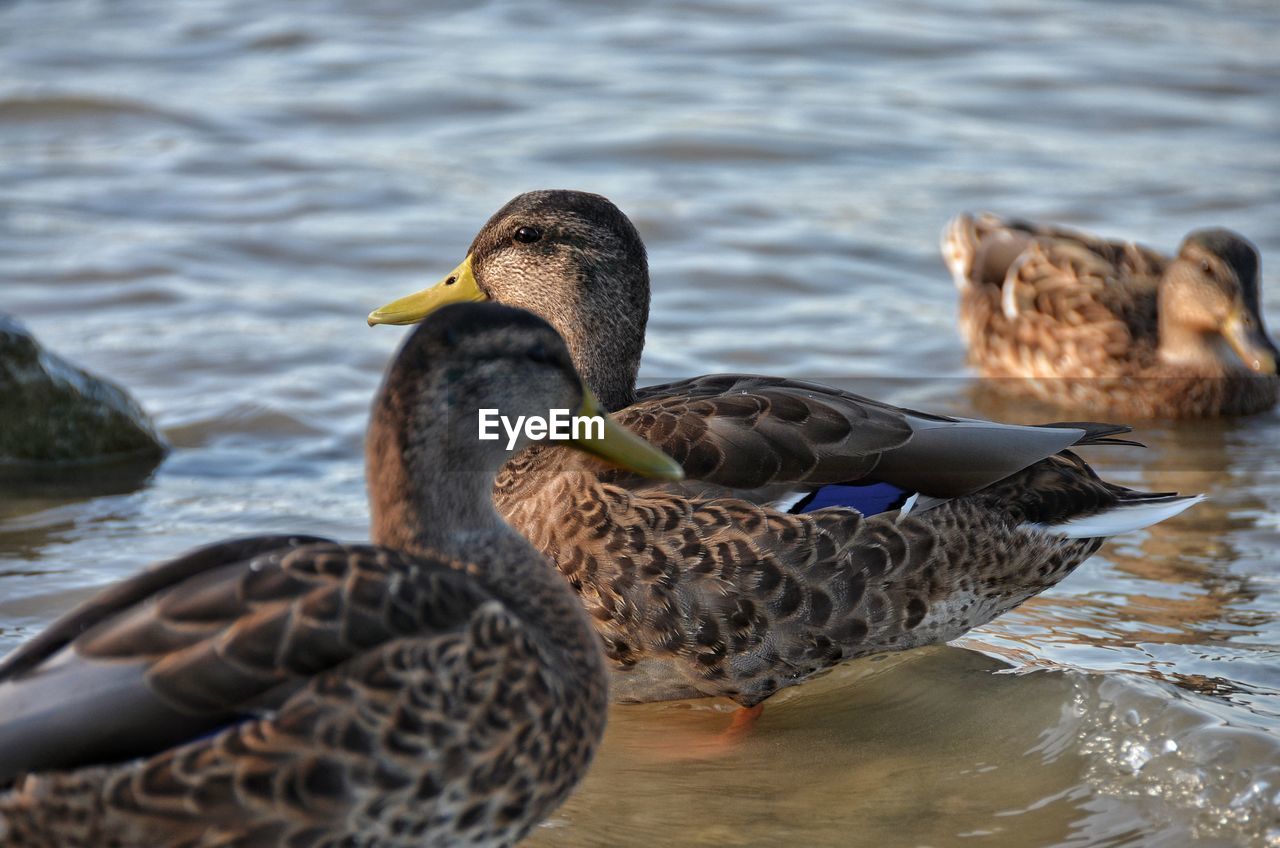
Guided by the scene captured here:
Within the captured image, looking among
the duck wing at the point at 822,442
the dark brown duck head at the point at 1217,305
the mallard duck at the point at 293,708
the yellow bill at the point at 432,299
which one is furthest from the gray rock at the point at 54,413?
the dark brown duck head at the point at 1217,305

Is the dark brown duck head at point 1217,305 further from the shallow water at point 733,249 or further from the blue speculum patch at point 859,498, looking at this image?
the blue speculum patch at point 859,498

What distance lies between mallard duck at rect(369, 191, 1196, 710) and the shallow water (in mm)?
336

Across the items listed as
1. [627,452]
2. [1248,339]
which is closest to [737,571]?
[627,452]

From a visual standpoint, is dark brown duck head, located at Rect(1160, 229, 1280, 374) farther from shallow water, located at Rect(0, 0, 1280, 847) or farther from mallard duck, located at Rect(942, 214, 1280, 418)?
shallow water, located at Rect(0, 0, 1280, 847)

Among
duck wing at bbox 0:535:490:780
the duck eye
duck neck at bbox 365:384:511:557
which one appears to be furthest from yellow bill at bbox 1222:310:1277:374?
duck wing at bbox 0:535:490:780

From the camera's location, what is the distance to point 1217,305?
7.79m

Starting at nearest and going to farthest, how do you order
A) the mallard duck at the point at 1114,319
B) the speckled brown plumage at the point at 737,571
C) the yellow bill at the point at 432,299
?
the speckled brown plumage at the point at 737,571, the yellow bill at the point at 432,299, the mallard duck at the point at 1114,319

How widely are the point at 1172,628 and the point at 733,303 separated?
13.1 feet

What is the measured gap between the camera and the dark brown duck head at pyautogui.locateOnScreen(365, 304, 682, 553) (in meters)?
3.70

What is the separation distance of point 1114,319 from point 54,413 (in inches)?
192

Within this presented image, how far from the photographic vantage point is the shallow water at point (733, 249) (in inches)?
186

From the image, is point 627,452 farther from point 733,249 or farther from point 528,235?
point 733,249

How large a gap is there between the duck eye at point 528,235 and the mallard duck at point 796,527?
701 mm

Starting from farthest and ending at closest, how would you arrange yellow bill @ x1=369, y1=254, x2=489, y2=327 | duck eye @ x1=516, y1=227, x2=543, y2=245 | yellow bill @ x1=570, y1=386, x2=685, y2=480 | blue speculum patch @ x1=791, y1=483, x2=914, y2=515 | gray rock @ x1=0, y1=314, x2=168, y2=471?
1. gray rock @ x1=0, y1=314, x2=168, y2=471
2. yellow bill @ x1=369, y1=254, x2=489, y2=327
3. duck eye @ x1=516, y1=227, x2=543, y2=245
4. blue speculum patch @ x1=791, y1=483, x2=914, y2=515
5. yellow bill @ x1=570, y1=386, x2=685, y2=480
